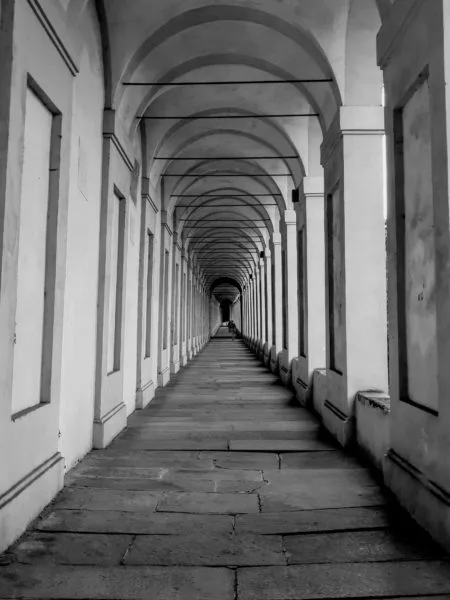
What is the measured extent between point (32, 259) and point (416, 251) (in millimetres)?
3108

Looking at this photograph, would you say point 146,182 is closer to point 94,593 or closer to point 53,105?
point 53,105

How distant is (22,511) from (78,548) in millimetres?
530

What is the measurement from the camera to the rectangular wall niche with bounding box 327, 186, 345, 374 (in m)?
6.62

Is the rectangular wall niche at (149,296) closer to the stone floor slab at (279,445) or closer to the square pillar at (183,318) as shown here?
the stone floor slab at (279,445)

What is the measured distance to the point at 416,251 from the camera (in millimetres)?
4117

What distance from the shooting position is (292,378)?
38.4 ft

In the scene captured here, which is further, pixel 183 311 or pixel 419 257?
pixel 183 311

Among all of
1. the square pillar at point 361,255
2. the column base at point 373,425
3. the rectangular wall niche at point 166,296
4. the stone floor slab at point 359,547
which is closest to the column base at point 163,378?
the rectangular wall niche at point 166,296

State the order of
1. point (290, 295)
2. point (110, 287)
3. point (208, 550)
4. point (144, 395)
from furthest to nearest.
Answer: point (290, 295)
point (144, 395)
point (110, 287)
point (208, 550)

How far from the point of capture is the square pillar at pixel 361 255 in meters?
6.21

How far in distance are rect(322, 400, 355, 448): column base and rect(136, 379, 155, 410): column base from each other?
352cm

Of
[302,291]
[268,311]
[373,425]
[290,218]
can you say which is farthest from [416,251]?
[268,311]

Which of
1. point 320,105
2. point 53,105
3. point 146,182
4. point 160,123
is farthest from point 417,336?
point 160,123

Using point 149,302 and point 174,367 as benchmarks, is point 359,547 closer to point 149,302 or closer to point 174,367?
point 149,302
